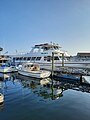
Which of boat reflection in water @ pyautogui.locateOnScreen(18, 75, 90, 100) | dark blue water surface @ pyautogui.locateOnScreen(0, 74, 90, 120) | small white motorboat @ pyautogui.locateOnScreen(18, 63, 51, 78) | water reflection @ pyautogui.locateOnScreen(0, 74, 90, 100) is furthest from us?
small white motorboat @ pyautogui.locateOnScreen(18, 63, 51, 78)

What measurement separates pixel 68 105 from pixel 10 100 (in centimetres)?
588

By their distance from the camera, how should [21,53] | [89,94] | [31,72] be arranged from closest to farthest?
[89,94]
[31,72]
[21,53]

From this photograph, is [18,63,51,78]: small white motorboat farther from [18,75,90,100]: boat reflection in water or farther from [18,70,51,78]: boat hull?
[18,75,90,100]: boat reflection in water

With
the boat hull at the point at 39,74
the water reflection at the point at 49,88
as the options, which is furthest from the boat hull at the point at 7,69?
the water reflection at the point at 49,88

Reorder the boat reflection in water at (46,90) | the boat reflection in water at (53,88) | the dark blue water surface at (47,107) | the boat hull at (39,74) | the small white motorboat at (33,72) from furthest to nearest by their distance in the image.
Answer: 1. the small white motorboat at (33,72)
2. the boat hull at (39,74)
3. the boat reflection in water at (53,88)
4. the boat reflection in water at (46,90)
5. the dark blue water surface at (47,107)

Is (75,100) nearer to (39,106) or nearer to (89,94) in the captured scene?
(89,94)

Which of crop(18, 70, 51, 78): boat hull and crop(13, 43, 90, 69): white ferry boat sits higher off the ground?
crop(13, 43, 90, 69): white ferry boat

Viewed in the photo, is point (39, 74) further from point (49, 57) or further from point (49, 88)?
point (49, 57)

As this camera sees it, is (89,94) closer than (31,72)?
Yes

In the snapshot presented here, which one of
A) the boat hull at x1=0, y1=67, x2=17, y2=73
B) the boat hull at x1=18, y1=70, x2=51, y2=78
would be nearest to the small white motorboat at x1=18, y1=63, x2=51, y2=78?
the boat hull at x1=18, y1=70, x2=51, y2=78

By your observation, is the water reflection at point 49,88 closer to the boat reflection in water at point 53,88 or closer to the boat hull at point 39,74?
the boat reflection in water at point 53,88

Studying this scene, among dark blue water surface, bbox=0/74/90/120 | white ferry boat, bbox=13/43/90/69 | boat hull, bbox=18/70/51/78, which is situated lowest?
dark blue water surface, bbox=0/74/90/120

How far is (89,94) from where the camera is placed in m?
21.0

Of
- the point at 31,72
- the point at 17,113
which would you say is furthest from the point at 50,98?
the point at 31,72
